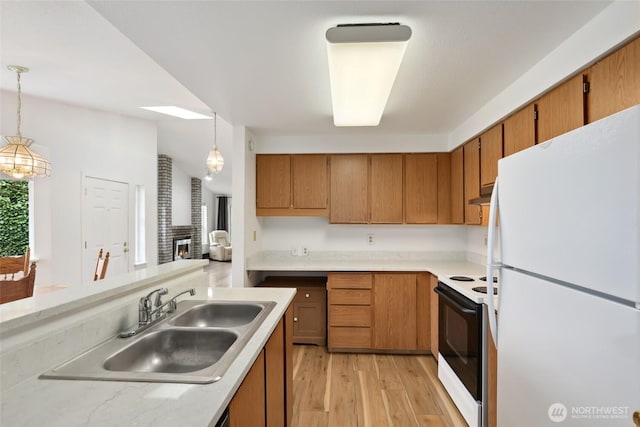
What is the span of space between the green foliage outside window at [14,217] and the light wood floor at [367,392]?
365cm

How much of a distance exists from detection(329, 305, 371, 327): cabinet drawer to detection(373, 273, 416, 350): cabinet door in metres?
0.10

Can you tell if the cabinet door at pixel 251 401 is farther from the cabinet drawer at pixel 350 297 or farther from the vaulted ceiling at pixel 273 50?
the cabinet drawer at pixel 350 297

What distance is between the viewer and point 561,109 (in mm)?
1678

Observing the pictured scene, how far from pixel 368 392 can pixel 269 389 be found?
1.42 metres

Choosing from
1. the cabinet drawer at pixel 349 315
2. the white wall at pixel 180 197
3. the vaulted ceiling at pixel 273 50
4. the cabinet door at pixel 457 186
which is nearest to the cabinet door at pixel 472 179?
the cabinet door at pixel 457 186

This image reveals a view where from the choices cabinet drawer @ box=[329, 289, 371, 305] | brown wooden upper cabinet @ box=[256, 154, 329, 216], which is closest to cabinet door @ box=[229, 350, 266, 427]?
cabinet drawer @ box=[329, 289, 371, 305]

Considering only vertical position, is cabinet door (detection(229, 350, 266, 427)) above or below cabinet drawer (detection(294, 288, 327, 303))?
above

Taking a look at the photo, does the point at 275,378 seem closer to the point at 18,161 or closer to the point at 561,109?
the point at 561,109

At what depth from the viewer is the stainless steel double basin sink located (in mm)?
953

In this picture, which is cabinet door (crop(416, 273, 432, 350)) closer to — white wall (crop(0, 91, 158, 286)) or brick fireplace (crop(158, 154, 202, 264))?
white wall (crop(0, 91, 158, 286))

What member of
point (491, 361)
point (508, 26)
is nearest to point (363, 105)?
point (508, 26)

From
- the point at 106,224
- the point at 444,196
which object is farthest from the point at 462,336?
the point at 106,224

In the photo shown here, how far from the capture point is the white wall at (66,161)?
147 inches

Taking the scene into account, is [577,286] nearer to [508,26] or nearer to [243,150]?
[508,26]
